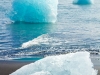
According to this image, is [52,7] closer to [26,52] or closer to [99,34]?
[99,34]

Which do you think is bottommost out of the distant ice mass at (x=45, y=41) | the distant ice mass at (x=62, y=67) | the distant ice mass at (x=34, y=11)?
the distant ice mass at (x=62, y=67)

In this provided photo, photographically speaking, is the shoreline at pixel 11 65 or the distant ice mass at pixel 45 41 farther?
the distant ice mass at pixel 45 41

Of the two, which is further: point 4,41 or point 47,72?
point 4,41

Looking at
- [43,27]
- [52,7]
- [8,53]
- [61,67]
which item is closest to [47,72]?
[61,67]

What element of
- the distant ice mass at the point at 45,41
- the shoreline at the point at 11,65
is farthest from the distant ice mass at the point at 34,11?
the shoreline at the point at 11,65

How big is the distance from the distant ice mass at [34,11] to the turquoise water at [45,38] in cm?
48

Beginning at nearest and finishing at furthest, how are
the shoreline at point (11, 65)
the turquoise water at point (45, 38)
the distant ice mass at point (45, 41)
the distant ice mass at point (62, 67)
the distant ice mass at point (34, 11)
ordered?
→ the distant ice mass at point (62, 67) < the shoreline at point (11, 65) < the turquoise water at point (45, 38) < the distant ice mass at point (45, 41) < the distant ice mass at point (34, 11)

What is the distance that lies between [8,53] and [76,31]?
4.96m

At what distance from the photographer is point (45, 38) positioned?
37.2 ft

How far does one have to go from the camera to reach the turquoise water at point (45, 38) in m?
9.21

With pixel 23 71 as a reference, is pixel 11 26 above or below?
above

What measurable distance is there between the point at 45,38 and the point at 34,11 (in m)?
3.90

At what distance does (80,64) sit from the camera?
5.17 meters

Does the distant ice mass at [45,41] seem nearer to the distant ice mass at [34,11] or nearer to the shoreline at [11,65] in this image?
the shoreline at [11,65]
